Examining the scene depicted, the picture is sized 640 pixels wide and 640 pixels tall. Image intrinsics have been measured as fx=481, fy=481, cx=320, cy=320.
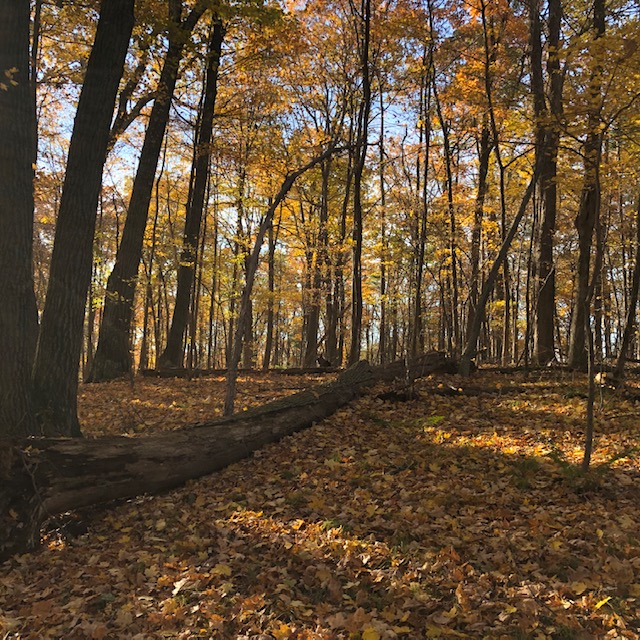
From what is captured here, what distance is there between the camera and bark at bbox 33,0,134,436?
251 inches

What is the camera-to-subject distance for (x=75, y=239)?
6488 millimetres

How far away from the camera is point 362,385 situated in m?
9.57

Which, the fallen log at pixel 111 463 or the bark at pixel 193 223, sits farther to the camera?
the bark at pixel 193 223

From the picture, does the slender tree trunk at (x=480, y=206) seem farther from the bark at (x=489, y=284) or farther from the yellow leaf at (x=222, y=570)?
the yellow leaf at (x=222, y=570)

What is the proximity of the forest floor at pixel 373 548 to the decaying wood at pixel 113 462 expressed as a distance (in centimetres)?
23

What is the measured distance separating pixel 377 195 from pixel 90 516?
19.7 m

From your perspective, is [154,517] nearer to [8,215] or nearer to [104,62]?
[8,215]

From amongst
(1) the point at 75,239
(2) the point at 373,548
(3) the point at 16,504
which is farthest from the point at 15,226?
(2) the point at 373,548

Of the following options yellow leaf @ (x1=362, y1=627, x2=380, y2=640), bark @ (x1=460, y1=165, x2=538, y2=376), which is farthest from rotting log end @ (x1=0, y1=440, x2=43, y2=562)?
bark @ (x1=460, y1=165, x2=538, y2=376)

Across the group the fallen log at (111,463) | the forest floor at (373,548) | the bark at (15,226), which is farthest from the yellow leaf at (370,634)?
the bark at (15,226)

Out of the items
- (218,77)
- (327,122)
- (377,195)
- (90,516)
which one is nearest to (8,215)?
(90,516)

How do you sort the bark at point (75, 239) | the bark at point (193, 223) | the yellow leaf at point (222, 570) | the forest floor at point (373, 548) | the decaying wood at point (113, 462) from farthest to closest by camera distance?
the bark at point (193, 223), the bark at point (75, 239), the decaying wood at point (113, 462), the yellow leaf at point (222, 570), the forest floor at point (373, 548)

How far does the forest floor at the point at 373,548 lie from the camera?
10.9 feet

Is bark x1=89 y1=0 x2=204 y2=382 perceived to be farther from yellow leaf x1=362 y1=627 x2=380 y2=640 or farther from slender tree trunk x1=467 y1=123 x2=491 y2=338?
yellow leaf x1=362 y1=627 x2=380 y2=640
